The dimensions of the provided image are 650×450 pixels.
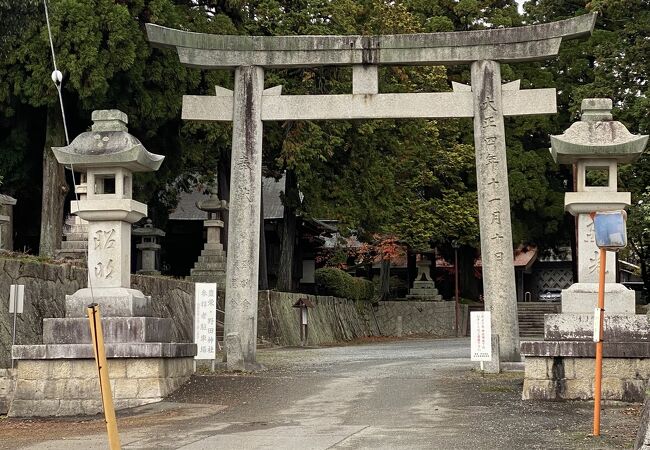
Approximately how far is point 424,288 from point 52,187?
19253 millimetres

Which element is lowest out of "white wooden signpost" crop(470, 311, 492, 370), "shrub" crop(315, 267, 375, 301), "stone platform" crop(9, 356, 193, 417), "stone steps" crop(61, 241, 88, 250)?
"stone platform" crop(9, 356, 193, 417)

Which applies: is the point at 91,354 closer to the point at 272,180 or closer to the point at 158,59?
the point at 158,59

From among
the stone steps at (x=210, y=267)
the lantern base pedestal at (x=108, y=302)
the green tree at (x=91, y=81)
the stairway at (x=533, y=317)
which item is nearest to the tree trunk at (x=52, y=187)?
the green tree at (x=91, y=81)

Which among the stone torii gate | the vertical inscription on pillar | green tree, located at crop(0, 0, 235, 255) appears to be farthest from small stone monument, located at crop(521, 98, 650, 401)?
green tree, located at crop(0, 0, 235, 255)

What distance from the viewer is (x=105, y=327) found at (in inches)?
481

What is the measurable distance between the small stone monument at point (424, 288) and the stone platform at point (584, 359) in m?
26.2

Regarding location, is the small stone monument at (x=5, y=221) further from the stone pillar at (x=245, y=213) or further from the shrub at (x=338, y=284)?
the shrub at (x=338, y=284)

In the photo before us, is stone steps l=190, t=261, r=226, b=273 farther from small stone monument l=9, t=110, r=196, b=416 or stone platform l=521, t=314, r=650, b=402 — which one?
stone platform l=521, t=314, r=650, b=402

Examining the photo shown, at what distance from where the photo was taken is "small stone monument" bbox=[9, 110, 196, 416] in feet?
39.2

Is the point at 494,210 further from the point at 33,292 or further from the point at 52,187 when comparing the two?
the point at 52,187

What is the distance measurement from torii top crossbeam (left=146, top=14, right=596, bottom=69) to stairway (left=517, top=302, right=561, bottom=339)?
2017 centimetres

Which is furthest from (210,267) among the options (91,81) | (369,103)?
(369,103)

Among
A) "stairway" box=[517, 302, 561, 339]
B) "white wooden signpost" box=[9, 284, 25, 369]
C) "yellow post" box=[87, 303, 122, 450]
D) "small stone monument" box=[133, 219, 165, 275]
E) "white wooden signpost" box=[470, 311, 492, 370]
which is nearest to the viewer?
"yellow post" box=[87, 303, 122, 450]

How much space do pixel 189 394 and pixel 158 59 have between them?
38.7 feet
